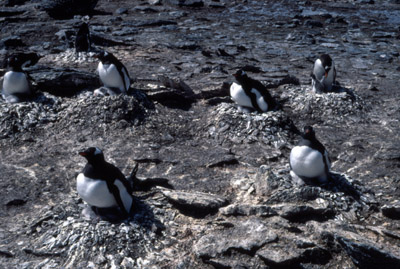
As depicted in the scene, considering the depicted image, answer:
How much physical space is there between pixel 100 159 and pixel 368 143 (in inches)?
190

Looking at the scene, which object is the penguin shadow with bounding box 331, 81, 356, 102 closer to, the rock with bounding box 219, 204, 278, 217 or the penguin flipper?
the rock with bounding box 219, 204, 278, 217

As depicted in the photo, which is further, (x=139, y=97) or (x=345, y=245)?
(x=139, y=97)

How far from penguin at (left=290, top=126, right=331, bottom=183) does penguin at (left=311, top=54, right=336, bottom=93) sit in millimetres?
3394

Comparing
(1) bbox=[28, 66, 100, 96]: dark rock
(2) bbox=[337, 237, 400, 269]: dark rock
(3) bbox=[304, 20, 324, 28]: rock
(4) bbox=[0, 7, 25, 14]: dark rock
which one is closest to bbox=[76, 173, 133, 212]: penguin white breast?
(2) bbox=[337, 237, 400, 269]: dark rock

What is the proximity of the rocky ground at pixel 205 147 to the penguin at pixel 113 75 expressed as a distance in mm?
327

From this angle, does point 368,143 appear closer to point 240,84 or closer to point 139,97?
point 240,84

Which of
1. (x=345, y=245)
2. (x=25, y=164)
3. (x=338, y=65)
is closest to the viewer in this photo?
(x=345, y=245)

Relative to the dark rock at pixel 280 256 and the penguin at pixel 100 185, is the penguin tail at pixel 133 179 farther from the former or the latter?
the dark rock at pixel 280 256

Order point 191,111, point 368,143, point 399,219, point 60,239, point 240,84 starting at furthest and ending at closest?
point 191,111
point 240,84
point 368,143
point 399,219
point 60,239

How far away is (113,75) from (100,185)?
3.79m

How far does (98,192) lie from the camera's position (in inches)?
234

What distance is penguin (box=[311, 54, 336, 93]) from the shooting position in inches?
385

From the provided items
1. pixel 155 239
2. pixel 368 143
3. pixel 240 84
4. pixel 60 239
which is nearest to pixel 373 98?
pixel 368 143

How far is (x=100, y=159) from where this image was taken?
5.97 m
